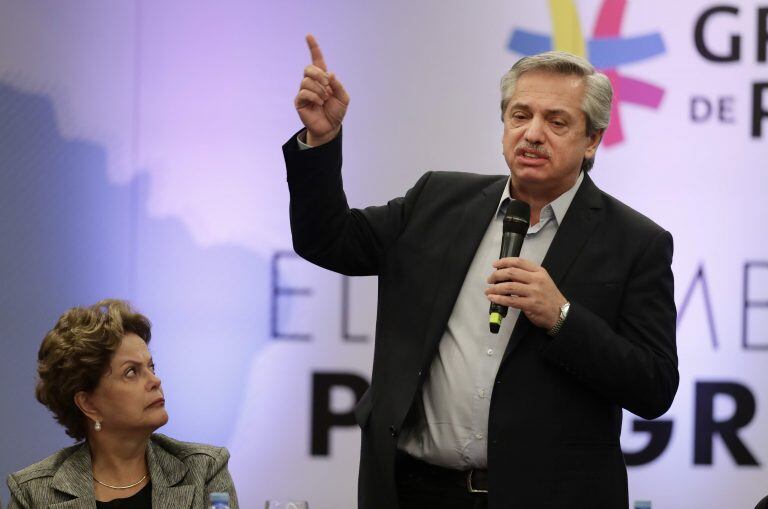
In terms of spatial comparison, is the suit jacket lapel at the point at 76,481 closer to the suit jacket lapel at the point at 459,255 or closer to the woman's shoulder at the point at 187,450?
the woman's shoulder at the point at 187,450

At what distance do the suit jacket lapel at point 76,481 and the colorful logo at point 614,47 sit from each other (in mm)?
2211

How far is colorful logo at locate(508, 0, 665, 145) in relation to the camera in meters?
3.77

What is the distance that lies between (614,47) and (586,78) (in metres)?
1.65

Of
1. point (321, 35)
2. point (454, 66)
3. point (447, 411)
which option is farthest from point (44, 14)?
point (447, 411)

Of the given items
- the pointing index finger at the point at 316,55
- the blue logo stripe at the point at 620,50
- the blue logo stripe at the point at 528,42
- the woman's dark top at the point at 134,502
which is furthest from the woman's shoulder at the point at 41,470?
the blue logo stripe at the point at 620,50

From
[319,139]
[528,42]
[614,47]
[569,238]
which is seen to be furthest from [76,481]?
[614,47]

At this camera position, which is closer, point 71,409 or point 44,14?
point 71,409

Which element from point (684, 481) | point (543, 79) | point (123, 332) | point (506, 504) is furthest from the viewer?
point (684, 481)

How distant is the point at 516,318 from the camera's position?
2152 millimetres

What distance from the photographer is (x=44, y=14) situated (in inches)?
152

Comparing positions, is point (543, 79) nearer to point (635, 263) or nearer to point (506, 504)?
point (635, 263)

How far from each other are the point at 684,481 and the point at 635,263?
192 cm

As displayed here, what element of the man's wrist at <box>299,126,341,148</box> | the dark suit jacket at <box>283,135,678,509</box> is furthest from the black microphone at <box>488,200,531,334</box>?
the man's wrist at <box>299,126,341,148</box>

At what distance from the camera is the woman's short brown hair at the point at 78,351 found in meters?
2.36
